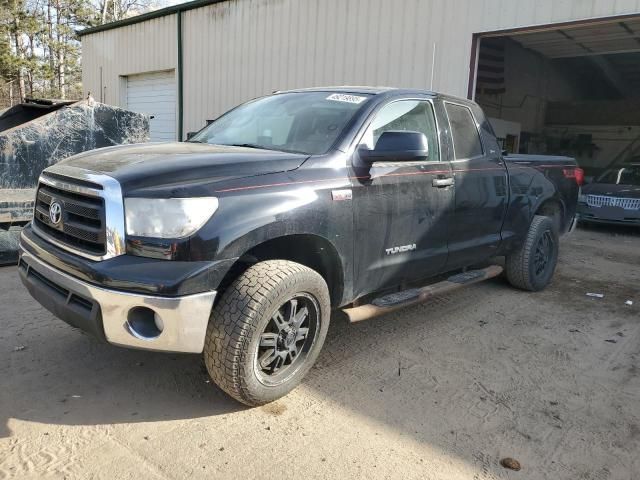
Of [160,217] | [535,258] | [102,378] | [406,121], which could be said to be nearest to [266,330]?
[160,217]

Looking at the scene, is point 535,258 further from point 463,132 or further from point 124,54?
point 124,54

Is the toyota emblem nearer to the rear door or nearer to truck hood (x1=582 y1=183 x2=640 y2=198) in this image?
the rear door

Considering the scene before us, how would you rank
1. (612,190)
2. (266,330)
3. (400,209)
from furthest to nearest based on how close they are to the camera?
(612,190)
(400,209)
(266,330)

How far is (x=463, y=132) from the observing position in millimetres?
4555

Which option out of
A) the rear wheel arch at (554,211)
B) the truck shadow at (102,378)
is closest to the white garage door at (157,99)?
the rear wheel arch at (554,211)

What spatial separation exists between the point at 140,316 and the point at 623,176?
11.0 metres

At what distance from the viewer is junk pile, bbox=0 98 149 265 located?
5660mm

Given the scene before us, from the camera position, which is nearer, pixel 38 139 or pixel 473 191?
pixel 473 191

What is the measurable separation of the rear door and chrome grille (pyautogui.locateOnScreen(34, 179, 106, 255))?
2.62 metres

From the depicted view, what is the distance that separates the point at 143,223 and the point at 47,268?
2.45 ft

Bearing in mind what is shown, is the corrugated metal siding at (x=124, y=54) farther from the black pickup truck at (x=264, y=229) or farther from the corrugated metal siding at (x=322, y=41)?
the black pickup truck at (x=264, y=229)

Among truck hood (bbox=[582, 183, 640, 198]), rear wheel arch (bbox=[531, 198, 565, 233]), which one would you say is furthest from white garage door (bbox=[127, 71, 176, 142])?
rear wheel arch (bbox=[531, 198, 565, 233])

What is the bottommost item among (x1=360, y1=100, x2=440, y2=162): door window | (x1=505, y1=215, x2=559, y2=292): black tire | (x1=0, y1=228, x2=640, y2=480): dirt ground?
(x1=0, y1=228, x2=640, y2=480): dirt ground

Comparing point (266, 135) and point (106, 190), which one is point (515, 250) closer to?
point (266, 135)
